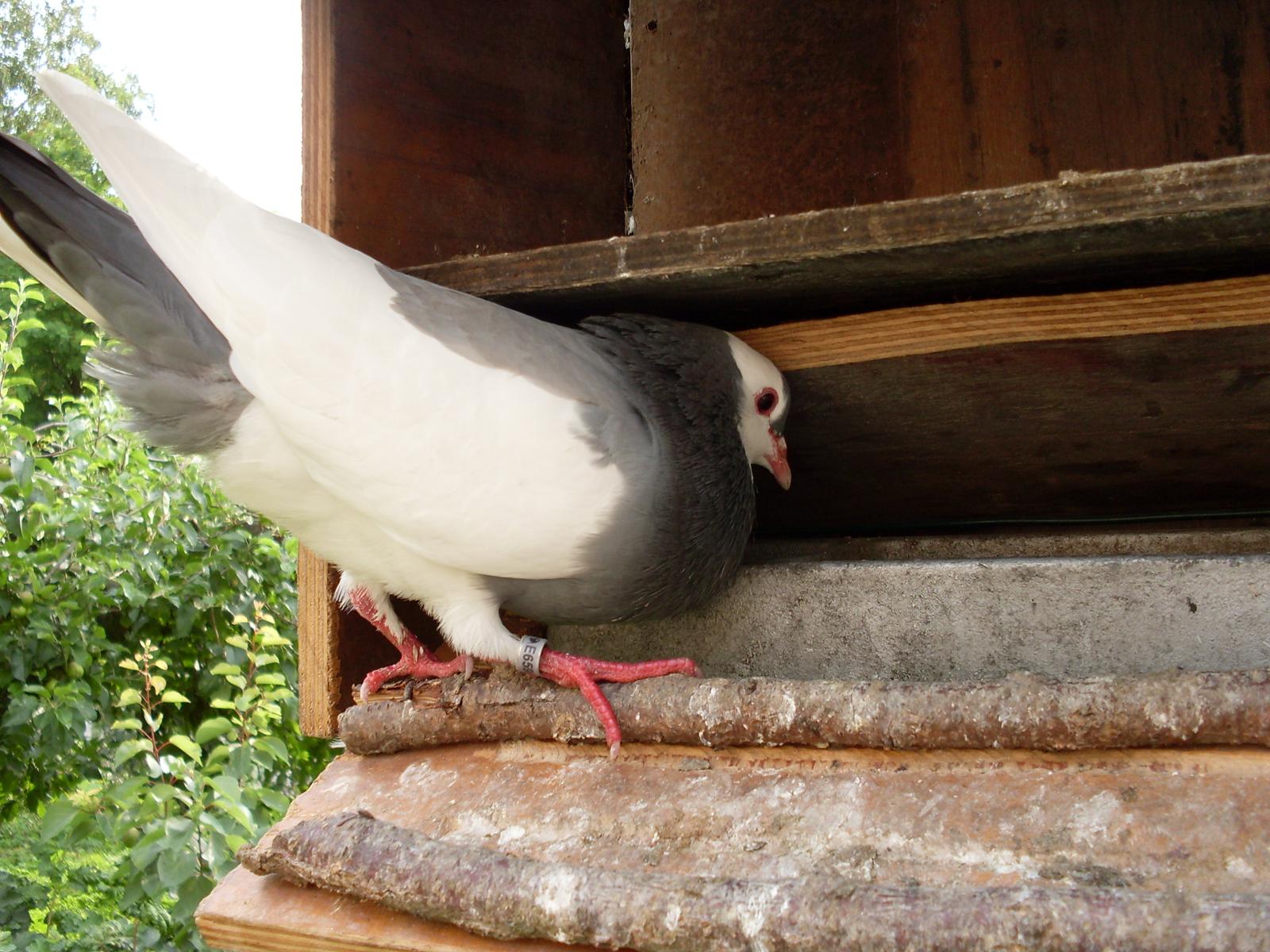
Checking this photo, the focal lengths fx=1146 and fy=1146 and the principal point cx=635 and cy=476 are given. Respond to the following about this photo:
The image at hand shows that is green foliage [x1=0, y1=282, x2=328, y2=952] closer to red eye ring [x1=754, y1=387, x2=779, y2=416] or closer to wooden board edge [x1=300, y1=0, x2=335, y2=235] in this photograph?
wooden board edge [x1=300, y1=0, x2=335, y2=235]

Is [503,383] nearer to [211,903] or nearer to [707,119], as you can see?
[211,903]

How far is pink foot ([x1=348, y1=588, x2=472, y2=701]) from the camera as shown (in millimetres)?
1690

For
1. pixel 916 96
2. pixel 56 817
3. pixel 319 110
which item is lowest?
pixel 56 817

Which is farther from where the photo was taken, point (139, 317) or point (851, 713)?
point (139, 317)

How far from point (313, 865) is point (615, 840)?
31 centimetres

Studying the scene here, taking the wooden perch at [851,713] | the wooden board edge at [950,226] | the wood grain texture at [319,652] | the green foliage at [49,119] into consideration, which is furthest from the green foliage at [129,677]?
the green foliage at [49,119]

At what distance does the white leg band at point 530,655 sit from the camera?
4.92 ft

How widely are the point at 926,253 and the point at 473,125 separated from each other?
1.00m

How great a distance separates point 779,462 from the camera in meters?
1.84

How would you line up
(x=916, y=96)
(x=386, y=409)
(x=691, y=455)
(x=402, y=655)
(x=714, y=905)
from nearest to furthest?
(x=714, y=905), (x=386, y=409), (x=691, y=455), (x=402, y=655), (x=916, y=96)

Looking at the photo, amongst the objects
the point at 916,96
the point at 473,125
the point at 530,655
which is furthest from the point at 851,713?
the point at 916,96

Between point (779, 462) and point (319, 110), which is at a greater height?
point (319, 110)

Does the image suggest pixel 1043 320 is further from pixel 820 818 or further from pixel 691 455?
pixel 820 818

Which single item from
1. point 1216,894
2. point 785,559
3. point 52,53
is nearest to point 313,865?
point 1216,894
